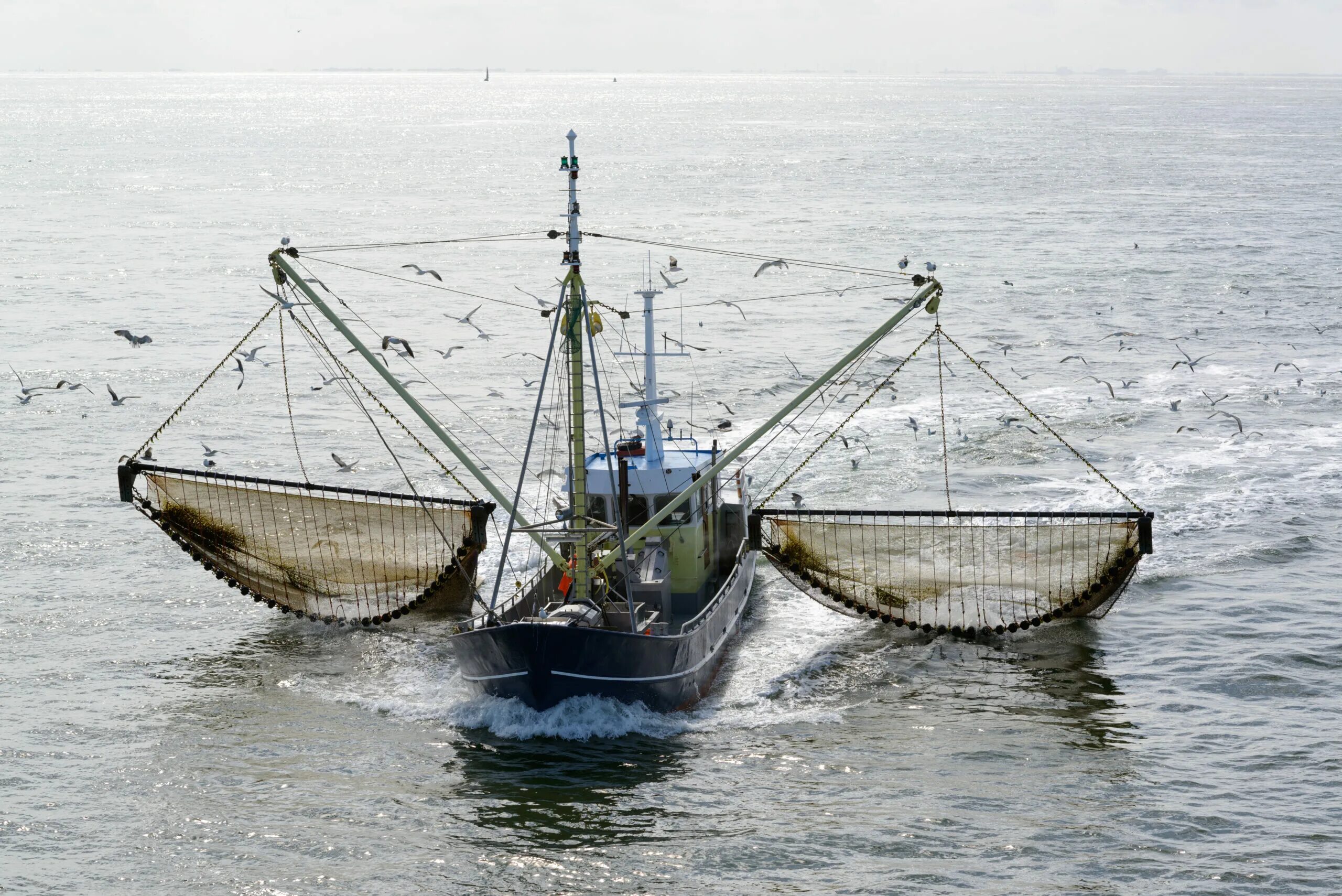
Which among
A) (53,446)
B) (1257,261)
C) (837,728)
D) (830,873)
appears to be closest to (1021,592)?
(837,728)

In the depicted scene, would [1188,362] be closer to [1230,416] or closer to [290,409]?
[1230,416]

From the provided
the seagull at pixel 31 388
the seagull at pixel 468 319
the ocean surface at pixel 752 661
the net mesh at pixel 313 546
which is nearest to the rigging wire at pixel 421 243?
the seagull at pixel 468 319

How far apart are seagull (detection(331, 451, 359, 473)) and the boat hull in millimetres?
13984

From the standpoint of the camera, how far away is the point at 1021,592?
30953 mm

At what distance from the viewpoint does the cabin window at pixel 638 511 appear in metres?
30.5

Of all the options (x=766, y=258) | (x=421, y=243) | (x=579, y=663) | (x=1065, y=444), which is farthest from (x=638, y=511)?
(x=766, y=258)

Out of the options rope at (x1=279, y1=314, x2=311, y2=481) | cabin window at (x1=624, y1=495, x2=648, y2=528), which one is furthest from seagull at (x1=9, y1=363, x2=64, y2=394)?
cabin window at (x1=624, y1=495, x2=648, y2=528)

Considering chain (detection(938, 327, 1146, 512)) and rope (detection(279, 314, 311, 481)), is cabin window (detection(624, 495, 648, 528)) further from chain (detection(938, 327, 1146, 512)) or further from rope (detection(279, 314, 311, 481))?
rope (detection(279, 314, 311, 481))

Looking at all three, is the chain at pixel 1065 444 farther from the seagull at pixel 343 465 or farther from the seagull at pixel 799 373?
the seagull at pixel 343 465

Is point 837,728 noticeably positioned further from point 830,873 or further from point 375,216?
point 375,216

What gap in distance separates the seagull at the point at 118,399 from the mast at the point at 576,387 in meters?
27.4

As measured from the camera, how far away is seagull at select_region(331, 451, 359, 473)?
132ft

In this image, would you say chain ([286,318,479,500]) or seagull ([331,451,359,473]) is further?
seagull ([331,451,359,473])

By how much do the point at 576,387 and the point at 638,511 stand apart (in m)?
4.10
